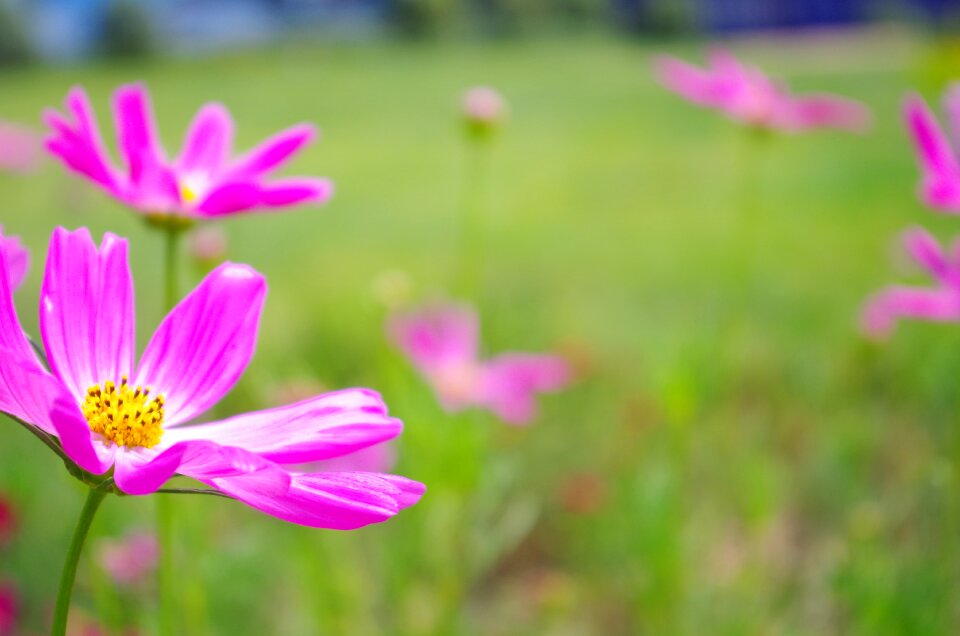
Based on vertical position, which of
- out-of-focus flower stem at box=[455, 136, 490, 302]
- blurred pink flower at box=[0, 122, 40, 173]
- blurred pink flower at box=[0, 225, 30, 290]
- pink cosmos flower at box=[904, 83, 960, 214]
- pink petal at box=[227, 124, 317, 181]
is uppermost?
pink cosmos flower at box=[904, 83, 960, 214]

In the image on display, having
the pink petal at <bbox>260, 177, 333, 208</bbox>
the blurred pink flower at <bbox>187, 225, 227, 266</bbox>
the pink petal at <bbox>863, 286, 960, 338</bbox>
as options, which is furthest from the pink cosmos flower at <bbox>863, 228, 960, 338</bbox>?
the blurred pink flower at <bbox>187, 225, 227, 266</bbox>

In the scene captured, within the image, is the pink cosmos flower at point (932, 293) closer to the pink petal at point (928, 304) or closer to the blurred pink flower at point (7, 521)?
the pink petal at point (928, 304)

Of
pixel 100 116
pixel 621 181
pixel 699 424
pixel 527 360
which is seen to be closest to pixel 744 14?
pixel 621 181

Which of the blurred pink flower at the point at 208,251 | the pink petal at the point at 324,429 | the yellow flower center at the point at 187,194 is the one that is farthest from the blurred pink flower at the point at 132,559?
the pink petal at the point at 324,429

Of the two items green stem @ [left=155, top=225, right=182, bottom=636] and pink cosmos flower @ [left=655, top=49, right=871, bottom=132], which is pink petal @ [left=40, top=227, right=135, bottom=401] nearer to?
green stem @ [left=155, top=225, right=182, bottom=636]

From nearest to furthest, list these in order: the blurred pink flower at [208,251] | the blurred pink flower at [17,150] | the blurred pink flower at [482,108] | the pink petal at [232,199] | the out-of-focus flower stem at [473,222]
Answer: the pink petal at [232,199]
the blurred pink flower at [208,251]
the blurred pink flower at [482,108]
the blurred pink flower at [17,150]
the out-of-focus flower stem at [473,222]
